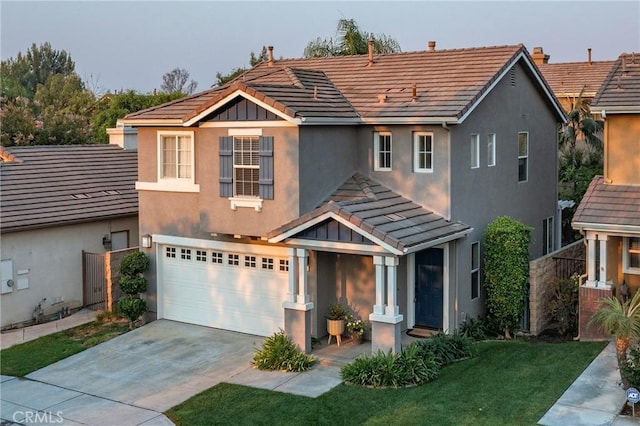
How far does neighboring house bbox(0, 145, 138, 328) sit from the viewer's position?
765 inches

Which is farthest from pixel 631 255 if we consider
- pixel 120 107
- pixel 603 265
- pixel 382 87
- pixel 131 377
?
pixel 120 107

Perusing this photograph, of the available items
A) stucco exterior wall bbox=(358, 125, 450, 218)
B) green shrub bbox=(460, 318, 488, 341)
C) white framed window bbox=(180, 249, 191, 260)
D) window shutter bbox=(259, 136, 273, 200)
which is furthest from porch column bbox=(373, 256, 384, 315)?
white framed window bbox=(180, 249, 191, 260)

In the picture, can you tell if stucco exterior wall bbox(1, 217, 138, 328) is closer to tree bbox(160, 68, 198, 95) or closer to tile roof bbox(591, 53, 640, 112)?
tile roof bbox(591, 53, 640, 112)

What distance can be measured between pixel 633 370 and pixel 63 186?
52.1ft

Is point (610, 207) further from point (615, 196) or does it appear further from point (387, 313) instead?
point (387, 313)

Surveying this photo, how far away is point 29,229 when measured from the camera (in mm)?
19531

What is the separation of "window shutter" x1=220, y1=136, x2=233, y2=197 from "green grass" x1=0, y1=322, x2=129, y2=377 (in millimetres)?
4563

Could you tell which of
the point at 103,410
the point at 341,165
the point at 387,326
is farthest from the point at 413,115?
the point at 103,410

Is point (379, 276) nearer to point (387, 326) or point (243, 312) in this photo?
point (387, 326)

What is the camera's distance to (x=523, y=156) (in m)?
20.8

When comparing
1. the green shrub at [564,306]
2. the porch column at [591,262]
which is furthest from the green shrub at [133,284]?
the porch column at [591,262]

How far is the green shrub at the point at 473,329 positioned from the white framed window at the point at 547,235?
5.84 meters

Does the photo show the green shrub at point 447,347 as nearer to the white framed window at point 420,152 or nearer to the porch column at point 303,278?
the porch column at point 303,278

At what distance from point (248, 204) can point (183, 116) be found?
3.13 meters
